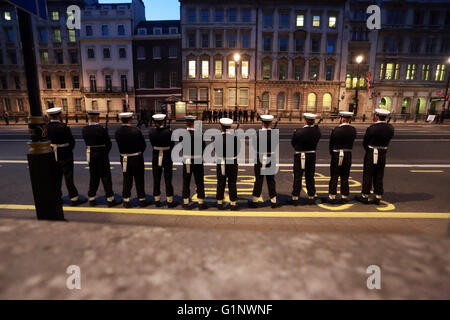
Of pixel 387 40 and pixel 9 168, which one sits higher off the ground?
pixel 387 40

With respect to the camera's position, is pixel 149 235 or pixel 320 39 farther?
pixel 320 39

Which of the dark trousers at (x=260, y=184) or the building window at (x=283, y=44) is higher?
the building window at (x=283, y=44)

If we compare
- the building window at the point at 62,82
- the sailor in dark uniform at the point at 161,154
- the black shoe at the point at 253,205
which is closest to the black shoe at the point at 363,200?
the black shoe at the point at 253,205

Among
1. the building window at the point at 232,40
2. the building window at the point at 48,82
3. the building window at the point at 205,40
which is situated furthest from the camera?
the building window at the point at 48,82

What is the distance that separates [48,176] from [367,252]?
11.6ft

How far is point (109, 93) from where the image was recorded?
3575 cm

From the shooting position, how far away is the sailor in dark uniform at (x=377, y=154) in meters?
5.22

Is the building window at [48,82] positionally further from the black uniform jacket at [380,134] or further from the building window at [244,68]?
the black uniform jacket at [380,134]

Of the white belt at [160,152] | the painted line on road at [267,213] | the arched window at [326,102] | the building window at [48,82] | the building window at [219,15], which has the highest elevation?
the building window at [219,15]

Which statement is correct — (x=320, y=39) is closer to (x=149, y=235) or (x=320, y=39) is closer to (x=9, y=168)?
(x=9, y=168)

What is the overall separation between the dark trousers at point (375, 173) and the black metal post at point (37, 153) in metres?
5.62

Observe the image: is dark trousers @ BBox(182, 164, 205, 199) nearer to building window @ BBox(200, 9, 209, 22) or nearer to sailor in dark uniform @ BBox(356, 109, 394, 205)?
sailor in dark uniform @ BBox(356, 109, 394, 205)

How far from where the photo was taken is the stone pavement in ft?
2.94
